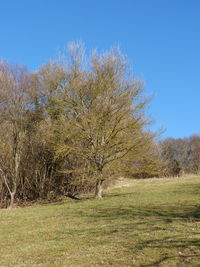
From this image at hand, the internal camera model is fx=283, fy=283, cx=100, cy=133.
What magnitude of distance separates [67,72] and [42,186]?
894 cm

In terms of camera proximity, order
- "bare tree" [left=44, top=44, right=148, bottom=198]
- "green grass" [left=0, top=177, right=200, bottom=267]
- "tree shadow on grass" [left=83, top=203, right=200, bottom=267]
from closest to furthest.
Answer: "tree shadow on grass" [left=83, top=203, right=200, bottom=267] < "green grass" [left=0, top=177, right=200, bottom=267] < "bare tree" [left=44, top=44, right=148, bottom=198]

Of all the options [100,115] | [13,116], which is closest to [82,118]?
[100,115]

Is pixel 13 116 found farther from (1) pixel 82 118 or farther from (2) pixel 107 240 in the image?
(2) pixel 107 240

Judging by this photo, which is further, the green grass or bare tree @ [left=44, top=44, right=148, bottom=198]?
bare tree @ [left=44, top=44, right=148, bottom=198]

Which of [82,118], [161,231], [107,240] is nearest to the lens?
[107,240]

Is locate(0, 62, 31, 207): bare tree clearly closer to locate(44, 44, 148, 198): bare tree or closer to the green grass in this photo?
locate(44, 44, 148, 198): bare tree

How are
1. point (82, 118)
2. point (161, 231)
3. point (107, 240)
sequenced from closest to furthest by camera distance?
point (107, 240) < point (161, 231) < point (82, 118)

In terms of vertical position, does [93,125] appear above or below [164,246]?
above

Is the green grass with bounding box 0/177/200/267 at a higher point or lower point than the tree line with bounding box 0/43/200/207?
lower

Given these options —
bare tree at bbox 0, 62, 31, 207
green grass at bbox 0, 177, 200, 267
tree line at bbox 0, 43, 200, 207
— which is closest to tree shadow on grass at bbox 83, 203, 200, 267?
green grass at bbox 0, 177, 200, 267

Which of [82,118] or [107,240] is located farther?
[82,118]

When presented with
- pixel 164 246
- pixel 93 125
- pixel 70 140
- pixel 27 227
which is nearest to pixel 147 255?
pixel 164 246

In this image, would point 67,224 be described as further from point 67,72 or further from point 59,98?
point 67,72

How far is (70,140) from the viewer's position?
62.3 ft
